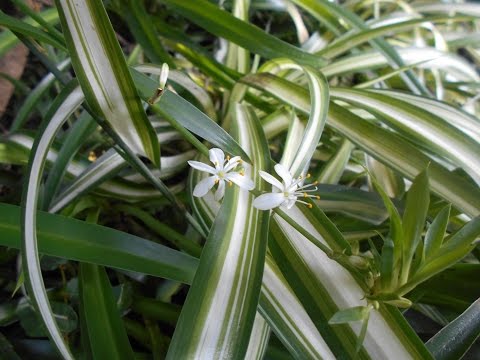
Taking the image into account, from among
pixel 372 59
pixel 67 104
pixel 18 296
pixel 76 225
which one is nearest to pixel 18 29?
pixel 67 104

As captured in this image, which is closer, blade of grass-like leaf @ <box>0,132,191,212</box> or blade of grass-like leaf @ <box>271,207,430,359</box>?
blade of grass-like leaf @ <box>271,207,430,359</box>

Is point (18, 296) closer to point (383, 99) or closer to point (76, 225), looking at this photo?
point (76, 225)

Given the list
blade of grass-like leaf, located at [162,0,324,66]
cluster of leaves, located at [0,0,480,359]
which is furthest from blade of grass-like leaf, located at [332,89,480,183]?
blade of grass-like leaf, located at [162,0,324,66]

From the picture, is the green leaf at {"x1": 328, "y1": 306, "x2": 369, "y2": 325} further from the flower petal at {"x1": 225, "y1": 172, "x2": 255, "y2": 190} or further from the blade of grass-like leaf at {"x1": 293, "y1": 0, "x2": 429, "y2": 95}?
the blade of grass-like leaf at {"x1": 293, "y1": 0, "x2": 429, "y2": 95}

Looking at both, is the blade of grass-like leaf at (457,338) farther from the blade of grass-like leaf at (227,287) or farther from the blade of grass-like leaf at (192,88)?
the blade of grass-like leaf at (192,88)

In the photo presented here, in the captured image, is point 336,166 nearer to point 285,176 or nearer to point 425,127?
point 425,127
